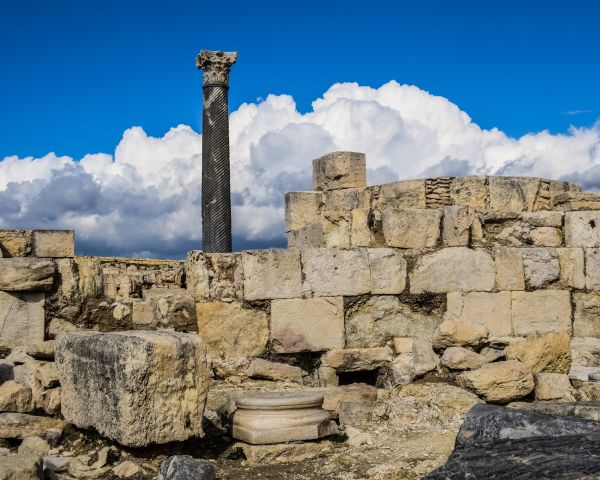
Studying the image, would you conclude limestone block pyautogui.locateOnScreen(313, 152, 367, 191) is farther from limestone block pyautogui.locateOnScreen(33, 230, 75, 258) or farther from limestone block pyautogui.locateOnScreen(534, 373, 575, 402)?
limestone block pyautogui.locateOnScreen(534, 373, 575, 402)

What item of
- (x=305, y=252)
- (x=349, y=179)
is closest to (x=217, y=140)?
(x=349, y=179)

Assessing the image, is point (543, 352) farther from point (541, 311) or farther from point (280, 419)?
point (280, 419)

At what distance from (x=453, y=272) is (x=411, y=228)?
0.66 metres

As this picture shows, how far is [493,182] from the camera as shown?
9.46 meters

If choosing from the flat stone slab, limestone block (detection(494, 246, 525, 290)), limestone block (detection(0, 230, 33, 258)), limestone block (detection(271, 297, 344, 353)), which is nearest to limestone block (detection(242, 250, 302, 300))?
limestone block (detection(271, 297, 344, 353))

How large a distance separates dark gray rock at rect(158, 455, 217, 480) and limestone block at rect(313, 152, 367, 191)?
615 centimetres

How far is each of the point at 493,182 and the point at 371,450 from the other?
16.0 ft

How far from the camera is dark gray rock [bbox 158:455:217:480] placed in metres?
4.76

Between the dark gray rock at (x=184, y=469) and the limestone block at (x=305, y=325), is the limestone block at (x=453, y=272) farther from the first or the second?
the dark gray rock at (x=184, y=469)

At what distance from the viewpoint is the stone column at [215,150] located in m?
13.8

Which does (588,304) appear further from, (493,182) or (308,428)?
(308,428)

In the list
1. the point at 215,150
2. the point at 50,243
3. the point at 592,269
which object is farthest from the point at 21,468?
the point at 215,150

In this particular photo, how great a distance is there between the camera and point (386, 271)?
774cm

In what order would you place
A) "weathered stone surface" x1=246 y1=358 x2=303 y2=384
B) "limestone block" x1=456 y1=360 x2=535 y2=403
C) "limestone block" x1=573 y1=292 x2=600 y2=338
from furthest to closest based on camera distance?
"limestone block" x1=573 y1=292 x2=600 y2=338 → "weathered stone surface" x1=246 y1=358 x2=303 y2=384 → "limestone block" x1=456 y1=360 x2=535 y2=403
